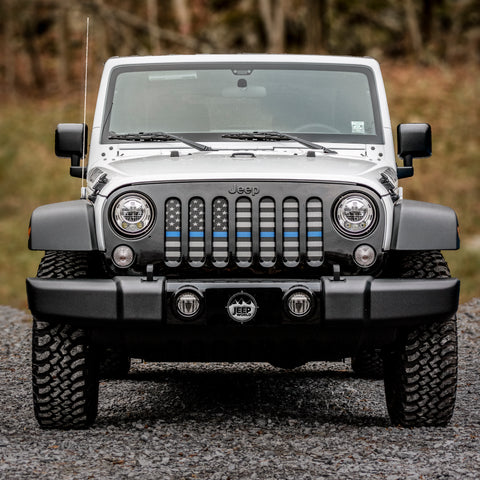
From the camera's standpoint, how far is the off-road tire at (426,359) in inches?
210

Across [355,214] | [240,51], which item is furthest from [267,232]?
[240,51]

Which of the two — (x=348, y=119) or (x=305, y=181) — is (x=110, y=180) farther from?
(x=348, y=119)

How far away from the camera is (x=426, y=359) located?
534 cm

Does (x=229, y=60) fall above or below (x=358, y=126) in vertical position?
above

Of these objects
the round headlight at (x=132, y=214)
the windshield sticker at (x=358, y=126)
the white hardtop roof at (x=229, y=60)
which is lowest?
the round headlight at (x=132, y=214)

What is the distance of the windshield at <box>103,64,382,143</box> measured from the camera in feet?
20.7

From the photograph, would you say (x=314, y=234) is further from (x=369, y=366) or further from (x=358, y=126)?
(x=369, y=366)

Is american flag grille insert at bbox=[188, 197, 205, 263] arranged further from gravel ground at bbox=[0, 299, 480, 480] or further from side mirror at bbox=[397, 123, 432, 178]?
side mirror at bbox=[397, 123, 432, 178]

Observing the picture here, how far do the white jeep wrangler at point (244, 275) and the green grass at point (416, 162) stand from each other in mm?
9248

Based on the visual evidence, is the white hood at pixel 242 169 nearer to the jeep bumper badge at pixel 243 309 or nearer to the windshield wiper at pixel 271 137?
the windshield wiper at pixel 271 137

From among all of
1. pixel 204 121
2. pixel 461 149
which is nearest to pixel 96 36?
pixel 461 149

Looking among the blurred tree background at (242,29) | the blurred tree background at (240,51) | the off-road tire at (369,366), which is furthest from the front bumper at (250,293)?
the blurred tree background at (242,29)

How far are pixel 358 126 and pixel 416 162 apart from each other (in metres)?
15.7

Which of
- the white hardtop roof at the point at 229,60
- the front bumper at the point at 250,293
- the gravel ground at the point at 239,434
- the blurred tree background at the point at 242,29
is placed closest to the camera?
the gravel ground at the point at 239,434
